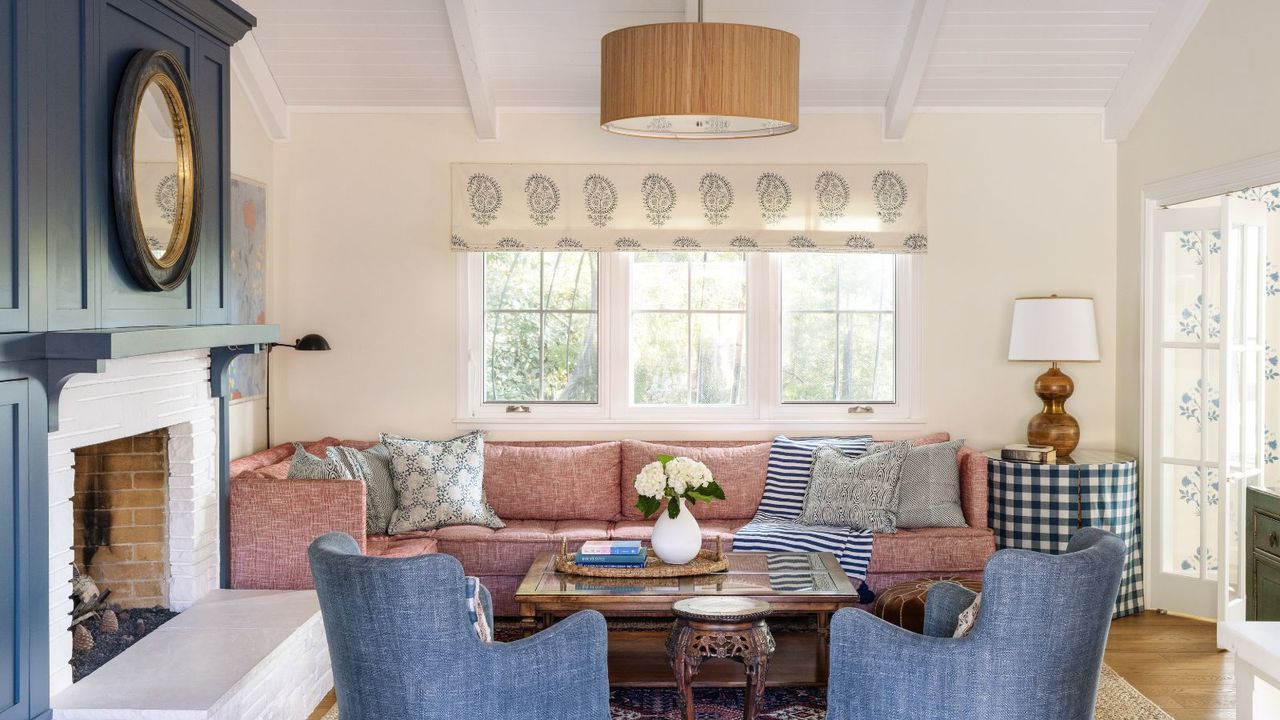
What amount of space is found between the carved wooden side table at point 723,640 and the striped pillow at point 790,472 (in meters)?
1.79

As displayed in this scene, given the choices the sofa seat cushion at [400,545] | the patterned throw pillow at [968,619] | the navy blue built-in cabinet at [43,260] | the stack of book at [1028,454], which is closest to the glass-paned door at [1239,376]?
the stack of book at [1028,454]

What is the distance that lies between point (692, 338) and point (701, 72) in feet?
8.64

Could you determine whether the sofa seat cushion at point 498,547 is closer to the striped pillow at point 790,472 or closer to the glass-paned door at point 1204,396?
the striped pillow at point 790,472

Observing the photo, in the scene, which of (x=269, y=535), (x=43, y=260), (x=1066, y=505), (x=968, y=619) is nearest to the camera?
(x=43, y=260)

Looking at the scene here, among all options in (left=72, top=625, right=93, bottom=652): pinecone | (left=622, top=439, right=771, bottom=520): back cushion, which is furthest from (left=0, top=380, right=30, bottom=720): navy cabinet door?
(left=622, top=439, right=771, bottom=520): back cushion

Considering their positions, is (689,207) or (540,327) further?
(540,327)

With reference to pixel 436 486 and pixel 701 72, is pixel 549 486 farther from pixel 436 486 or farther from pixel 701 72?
pixel 701 72

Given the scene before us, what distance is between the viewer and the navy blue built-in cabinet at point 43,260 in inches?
107

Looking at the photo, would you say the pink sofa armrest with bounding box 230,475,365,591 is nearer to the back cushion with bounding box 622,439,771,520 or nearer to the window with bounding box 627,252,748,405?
the back cushion with bounding box 622,439,771,520

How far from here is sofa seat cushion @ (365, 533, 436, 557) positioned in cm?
477

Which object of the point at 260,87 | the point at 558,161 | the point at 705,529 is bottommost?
the point at 705,529

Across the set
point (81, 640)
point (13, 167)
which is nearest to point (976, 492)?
point (81, 640)

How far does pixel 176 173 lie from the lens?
11.9ft

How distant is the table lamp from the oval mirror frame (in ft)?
12.2
